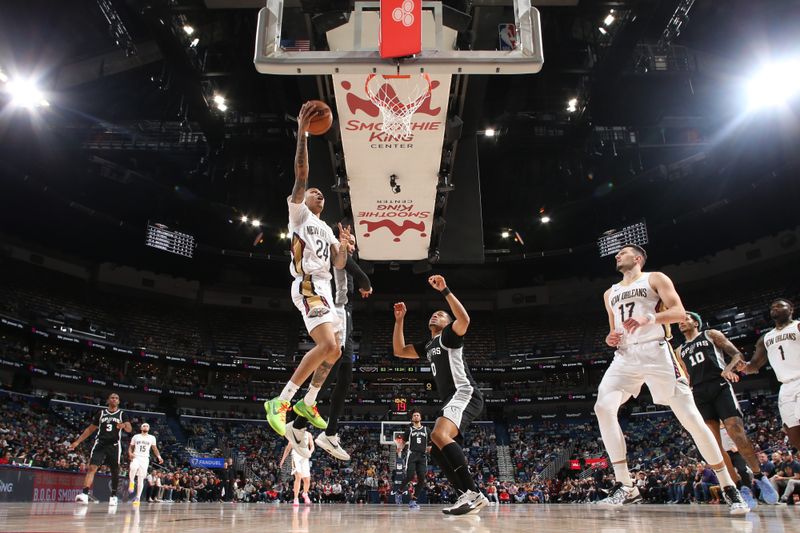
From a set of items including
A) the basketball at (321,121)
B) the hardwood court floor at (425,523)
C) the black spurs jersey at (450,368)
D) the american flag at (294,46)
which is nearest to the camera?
the hardwood court floor at (425,523)

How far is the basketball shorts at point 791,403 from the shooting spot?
6258 millimetres

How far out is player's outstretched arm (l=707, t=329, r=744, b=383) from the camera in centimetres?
629

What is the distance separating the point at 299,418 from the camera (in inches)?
211

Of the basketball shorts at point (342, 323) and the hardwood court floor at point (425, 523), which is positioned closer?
the hardwood court floor at point (425, 523)

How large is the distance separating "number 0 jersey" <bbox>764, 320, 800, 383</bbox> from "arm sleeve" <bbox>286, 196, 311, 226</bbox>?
212 inches

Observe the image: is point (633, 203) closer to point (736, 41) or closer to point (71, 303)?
point (736, 41)

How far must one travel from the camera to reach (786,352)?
645 cm

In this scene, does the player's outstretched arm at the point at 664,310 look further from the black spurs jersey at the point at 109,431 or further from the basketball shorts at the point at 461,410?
the black spurs jersey at the point at 109,431

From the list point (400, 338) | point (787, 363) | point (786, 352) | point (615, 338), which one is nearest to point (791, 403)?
point (787, 363)

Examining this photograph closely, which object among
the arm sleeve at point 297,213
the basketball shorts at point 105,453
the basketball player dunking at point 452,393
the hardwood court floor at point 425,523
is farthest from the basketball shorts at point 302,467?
the arm sleeve at point 297,213

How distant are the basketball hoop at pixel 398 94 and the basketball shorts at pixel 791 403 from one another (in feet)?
18.3

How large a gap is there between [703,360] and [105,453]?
9654 millimetres

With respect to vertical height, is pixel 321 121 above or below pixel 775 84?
below

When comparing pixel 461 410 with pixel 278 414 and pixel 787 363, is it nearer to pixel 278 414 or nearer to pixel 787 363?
pixel 278 414
